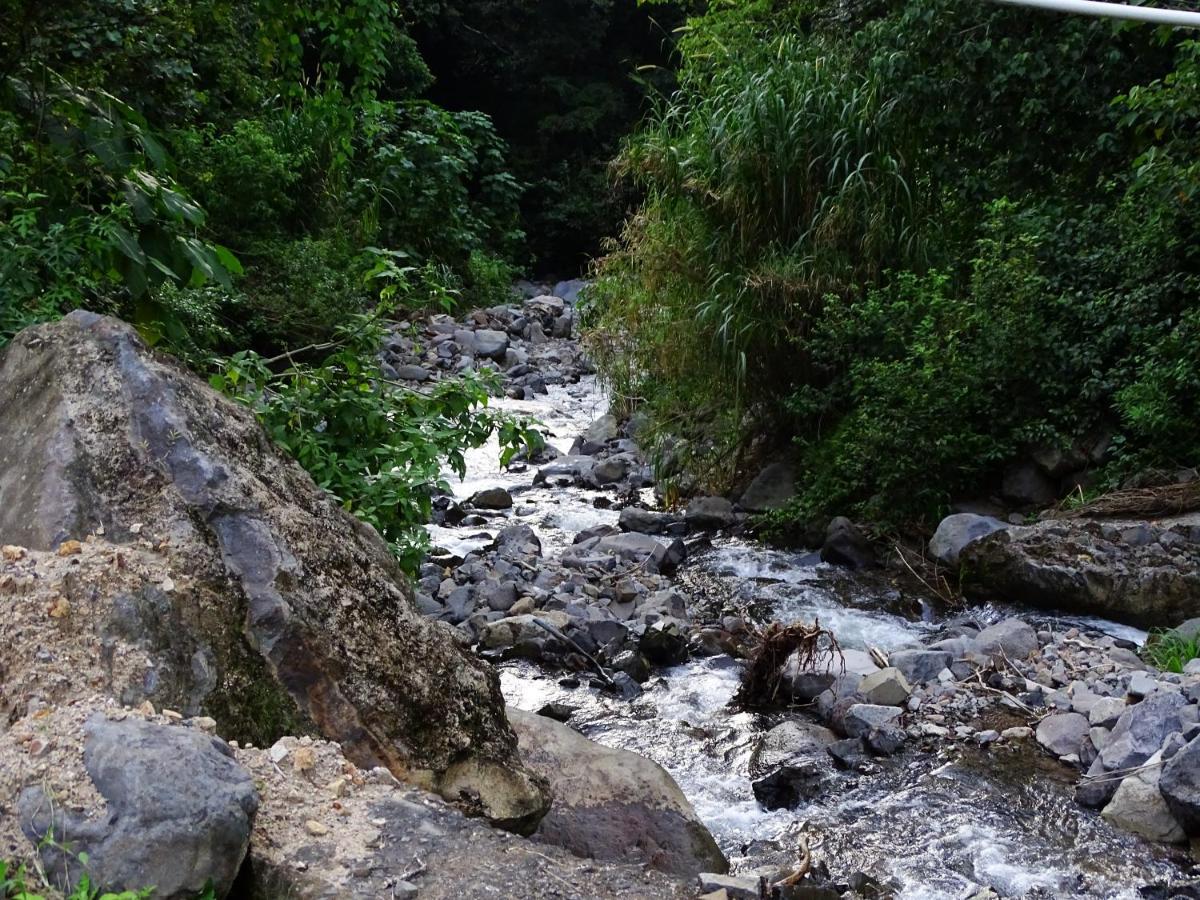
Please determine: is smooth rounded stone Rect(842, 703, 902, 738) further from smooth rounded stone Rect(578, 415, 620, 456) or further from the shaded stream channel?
smooth rounded stone Rect(578, 415, 620, 456)

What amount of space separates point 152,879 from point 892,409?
630 cm

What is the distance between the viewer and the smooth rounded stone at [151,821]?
A: 6.01 ft

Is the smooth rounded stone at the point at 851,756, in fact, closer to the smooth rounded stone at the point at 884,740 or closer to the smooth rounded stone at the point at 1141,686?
the smooth rounded stone at the point at 884,740

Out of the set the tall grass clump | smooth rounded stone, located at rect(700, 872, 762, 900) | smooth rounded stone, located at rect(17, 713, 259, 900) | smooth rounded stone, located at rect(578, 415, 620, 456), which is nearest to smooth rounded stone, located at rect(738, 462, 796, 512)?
the tall grass clump

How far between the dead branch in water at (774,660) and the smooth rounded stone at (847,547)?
6.57 feet

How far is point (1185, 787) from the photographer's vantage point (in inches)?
155

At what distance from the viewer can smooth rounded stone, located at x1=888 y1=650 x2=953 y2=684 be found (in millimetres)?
5547

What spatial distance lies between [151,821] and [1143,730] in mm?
3875

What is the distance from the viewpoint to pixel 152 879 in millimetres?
1836

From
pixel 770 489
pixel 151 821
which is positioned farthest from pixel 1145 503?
pixel 151 821

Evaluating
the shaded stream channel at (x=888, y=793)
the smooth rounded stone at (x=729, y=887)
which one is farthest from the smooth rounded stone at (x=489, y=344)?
the smooth rounded stone at (x=729, y=887)

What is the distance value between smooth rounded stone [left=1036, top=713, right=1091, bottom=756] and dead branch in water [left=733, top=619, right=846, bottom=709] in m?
0.95

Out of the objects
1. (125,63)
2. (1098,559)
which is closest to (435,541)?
(125,63)

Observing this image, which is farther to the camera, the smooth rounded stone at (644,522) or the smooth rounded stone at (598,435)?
the smooth rounded stone at (598,435)
